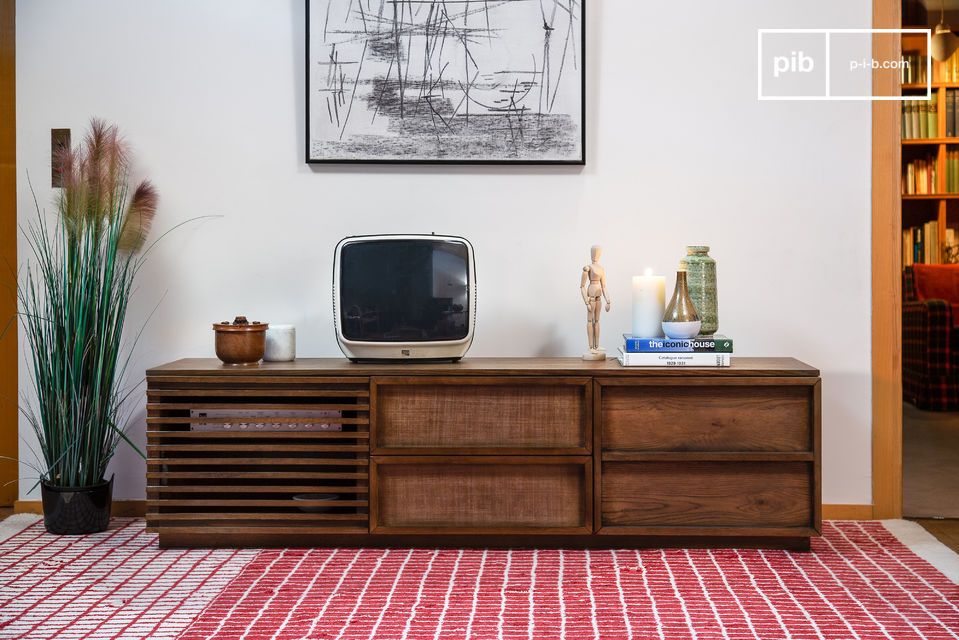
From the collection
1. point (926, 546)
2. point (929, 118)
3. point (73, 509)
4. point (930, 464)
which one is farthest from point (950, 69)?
point (73, 509)

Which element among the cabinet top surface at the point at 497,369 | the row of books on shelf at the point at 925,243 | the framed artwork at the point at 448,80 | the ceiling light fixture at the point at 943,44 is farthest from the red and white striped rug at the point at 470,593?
the ceiling light fixture at the point at 943,44

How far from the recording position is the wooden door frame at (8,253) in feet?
8.98

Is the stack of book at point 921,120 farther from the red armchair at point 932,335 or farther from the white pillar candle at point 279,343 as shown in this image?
the white pillar candle at point 279,343

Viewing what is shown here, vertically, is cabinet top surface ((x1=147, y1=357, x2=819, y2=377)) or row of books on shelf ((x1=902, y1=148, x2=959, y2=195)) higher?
row of books on shelf ((x1=902, y1=148, x2=959, y2=195))

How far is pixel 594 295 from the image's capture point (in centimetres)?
246

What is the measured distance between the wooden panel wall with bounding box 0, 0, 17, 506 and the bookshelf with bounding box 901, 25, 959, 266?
4.96 meters

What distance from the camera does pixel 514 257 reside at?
2.70m

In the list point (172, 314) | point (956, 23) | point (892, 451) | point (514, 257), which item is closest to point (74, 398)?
point (172, 314)

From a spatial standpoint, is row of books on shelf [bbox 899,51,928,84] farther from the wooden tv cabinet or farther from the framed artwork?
the wooden tv cabinet

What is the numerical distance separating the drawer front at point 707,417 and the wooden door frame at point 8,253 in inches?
Result: 77.7

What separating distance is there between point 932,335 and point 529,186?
3.29 meters

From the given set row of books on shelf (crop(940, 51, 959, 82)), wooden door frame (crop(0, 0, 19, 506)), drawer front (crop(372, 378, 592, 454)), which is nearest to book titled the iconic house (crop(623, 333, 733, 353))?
drawer front (crop(372, 378, 592, 454))

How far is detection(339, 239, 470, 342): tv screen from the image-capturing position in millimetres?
2420

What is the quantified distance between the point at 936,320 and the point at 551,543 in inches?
139
